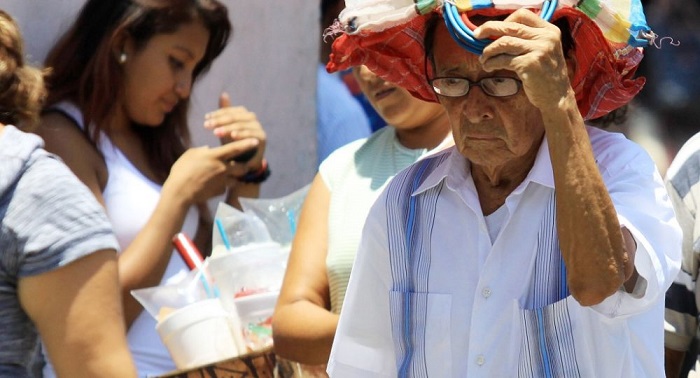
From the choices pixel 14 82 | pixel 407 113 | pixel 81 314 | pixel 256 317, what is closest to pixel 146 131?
pixel 256 317

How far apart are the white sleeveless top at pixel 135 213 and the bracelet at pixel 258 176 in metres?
0.36

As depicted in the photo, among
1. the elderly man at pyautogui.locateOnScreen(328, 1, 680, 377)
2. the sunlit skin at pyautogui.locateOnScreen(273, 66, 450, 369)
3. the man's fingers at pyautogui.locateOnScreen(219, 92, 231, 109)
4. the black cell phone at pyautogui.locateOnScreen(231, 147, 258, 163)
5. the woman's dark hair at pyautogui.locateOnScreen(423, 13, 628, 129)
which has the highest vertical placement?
the woman's dark hair at pyautogui.locateOnScreen(423, 13, 628, 129)

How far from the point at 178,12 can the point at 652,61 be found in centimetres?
264

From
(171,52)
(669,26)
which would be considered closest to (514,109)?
(171,52)

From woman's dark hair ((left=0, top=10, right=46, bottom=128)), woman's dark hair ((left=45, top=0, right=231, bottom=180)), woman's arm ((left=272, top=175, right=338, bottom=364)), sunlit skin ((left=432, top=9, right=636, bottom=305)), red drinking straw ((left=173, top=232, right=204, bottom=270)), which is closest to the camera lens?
sunlit skin ((left=432, top=9, right=636, bottom=305))

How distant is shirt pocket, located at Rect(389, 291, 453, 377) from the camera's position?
7.29 feet

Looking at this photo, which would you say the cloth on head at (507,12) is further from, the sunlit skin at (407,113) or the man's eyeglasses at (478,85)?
the sunlit skin at (407,113)

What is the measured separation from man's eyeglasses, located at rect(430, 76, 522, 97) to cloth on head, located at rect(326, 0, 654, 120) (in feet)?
0.40

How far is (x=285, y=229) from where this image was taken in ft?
11.7

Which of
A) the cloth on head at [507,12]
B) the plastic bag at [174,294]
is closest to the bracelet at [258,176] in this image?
the plastic bag at [174,294]

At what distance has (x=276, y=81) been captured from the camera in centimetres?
452

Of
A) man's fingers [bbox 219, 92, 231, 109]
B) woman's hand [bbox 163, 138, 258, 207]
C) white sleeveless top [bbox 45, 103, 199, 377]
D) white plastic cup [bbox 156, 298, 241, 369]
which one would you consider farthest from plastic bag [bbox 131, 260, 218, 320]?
man's fingers [bbox 219, 92, 231, 109]

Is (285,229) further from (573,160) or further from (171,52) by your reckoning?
(573,160)

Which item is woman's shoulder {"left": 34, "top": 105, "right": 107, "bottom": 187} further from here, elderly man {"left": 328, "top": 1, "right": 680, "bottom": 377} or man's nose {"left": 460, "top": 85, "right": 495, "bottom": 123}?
man's nose {"left": 460, "top": 85, "right": 495, "bottom": 123}
